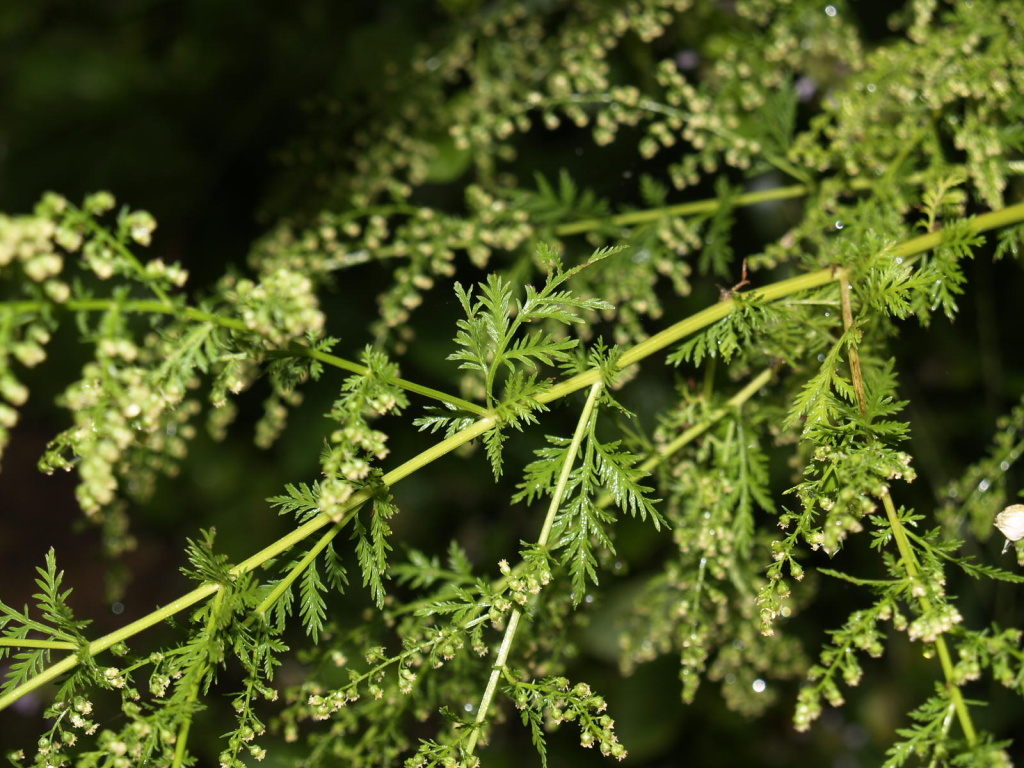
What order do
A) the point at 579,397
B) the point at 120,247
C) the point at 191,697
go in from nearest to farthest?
1. the point at 120,247
2. the point at 191,697
3. the point at 579,397

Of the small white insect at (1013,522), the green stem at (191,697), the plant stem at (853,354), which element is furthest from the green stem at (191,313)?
the small white insect at (1013,522)

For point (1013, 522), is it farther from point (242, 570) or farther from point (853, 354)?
point (242, 570)

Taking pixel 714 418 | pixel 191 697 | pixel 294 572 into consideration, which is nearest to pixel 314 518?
pixel 294 572

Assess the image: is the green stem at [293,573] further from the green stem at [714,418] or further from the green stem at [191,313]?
the green stem at [714,418]

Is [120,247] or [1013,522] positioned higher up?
[120,247]

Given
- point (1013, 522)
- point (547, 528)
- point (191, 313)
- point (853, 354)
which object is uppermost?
point (191, 313)

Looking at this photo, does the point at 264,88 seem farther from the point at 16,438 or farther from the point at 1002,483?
the point at 1002,483

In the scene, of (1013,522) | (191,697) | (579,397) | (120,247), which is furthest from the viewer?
(579,397)

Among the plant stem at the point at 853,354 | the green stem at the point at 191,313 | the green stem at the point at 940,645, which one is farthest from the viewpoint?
the plant stem at the point at 853,354
